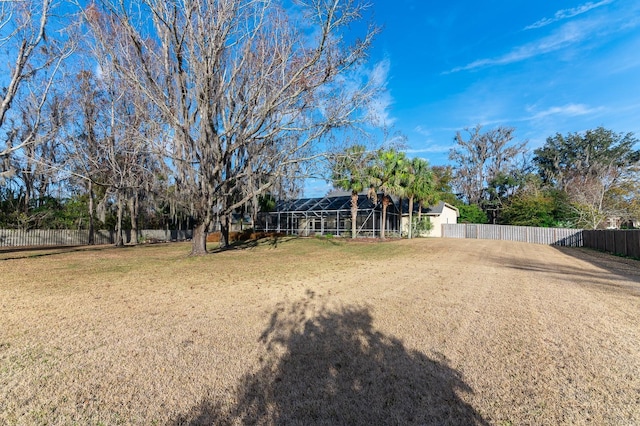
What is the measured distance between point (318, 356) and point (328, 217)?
23322 millimetres

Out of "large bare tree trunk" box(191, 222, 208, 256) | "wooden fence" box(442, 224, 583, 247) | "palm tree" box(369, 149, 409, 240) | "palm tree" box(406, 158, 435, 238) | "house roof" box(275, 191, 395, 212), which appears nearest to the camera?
"large bare tree trunk" box(191, 222, 208, 256)

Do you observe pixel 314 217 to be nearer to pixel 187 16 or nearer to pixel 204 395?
pixel 187 16

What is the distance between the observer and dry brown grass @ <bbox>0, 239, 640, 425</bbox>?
2295 mm

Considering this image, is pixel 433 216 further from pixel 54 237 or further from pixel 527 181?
pixel 54 237

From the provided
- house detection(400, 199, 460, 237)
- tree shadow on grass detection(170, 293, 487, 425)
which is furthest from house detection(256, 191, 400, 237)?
tree shadow on grass detection(170, 293, 487, 425)

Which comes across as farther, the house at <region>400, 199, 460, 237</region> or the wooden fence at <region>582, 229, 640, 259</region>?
the house at <region>400, 199, 460, 237</region>

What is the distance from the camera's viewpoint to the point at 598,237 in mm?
17844

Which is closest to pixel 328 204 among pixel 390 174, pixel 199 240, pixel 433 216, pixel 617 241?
pixel 390 174

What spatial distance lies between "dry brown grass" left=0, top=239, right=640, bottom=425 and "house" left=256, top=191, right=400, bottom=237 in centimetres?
1868

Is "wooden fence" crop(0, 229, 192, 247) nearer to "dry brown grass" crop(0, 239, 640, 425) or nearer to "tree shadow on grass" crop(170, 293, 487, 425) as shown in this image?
"dry brown grass" crop(0, 239, 640, 425)

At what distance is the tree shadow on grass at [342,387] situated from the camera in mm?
2219

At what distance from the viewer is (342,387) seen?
2.61m

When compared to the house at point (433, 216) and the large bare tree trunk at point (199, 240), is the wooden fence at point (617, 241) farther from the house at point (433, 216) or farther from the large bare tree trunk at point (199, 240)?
the large bare tree trunk at point (199, 240)

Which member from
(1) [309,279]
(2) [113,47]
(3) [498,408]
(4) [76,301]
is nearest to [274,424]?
(3) [498,408]
